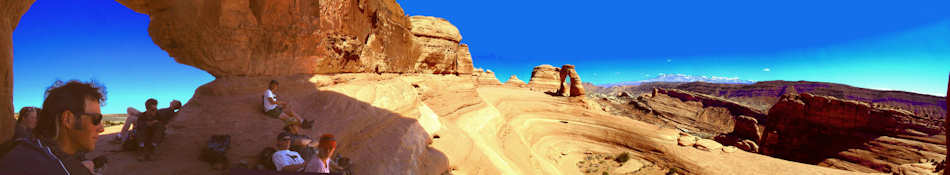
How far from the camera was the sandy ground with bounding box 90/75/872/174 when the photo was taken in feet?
14.6

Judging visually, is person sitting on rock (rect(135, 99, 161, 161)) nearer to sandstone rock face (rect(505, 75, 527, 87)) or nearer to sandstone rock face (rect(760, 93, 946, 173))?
sandstone rock face (rect(760, 93, 946, 173))

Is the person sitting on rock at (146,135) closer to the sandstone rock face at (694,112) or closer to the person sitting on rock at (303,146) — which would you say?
the person sitting on rock at (303,146)

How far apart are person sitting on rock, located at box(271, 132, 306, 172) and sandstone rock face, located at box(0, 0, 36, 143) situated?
5.99 ft

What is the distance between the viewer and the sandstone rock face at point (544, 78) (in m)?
38.8

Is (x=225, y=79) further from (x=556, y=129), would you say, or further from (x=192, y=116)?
(x=556, y=129)

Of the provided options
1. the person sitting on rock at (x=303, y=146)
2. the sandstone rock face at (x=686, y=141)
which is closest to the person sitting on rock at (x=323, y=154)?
the person sitting on rock at (x=303, y=146)

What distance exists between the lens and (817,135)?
19.9m

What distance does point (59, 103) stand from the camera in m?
1.75

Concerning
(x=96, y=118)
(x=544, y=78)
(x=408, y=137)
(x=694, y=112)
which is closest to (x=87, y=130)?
(x=96, y=118)

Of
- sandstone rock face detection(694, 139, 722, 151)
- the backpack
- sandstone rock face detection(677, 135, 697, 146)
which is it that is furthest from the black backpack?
sandstone rock face detection(694, 139, 722, 151)

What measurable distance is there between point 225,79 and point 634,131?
52.3 feet

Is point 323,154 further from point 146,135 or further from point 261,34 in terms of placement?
point 261,34

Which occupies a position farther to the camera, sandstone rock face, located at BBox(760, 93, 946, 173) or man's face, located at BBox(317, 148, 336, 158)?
sandstone rock face, located at BBox(760, 93, 946, 173)

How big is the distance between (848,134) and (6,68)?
31.3 metres
